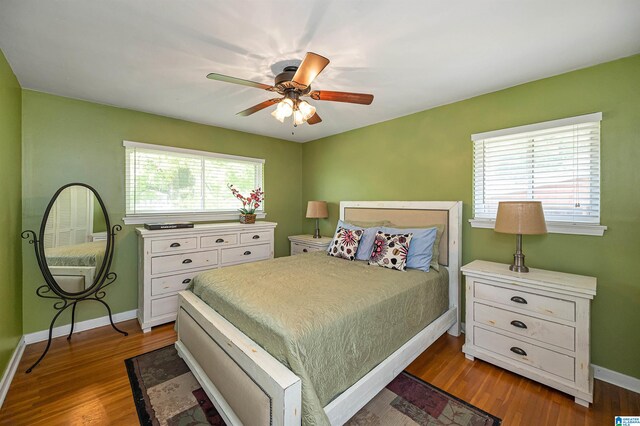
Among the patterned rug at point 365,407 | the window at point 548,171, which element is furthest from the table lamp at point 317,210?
the patterned rug at point 365,407

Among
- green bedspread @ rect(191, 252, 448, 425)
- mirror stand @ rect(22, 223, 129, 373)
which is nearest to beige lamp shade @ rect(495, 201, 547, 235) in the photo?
green bedspread @ rect(191, 252, 448, 425)

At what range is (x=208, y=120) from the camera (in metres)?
3.52

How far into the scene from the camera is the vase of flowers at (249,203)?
12.6 feet

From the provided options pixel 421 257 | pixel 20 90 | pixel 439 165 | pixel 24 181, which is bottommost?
pixel 421 257

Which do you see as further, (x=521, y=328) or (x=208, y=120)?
(x=208, y=120)

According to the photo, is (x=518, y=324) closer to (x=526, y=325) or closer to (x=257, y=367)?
(x=526, y=325)

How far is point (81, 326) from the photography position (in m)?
2.87

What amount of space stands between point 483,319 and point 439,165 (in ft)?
5.41

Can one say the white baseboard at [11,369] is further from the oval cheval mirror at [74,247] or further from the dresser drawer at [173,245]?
the dresser drawer at [173,245]

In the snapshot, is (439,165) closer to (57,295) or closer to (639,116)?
(639,116)

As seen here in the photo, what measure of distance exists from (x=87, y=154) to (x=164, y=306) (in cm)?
185

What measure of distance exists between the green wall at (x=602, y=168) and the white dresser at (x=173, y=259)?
7.13 ft

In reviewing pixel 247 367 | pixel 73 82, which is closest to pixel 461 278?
pixel 247 367

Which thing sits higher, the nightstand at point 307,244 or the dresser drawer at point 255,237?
the dresser drawer at point 255,237
